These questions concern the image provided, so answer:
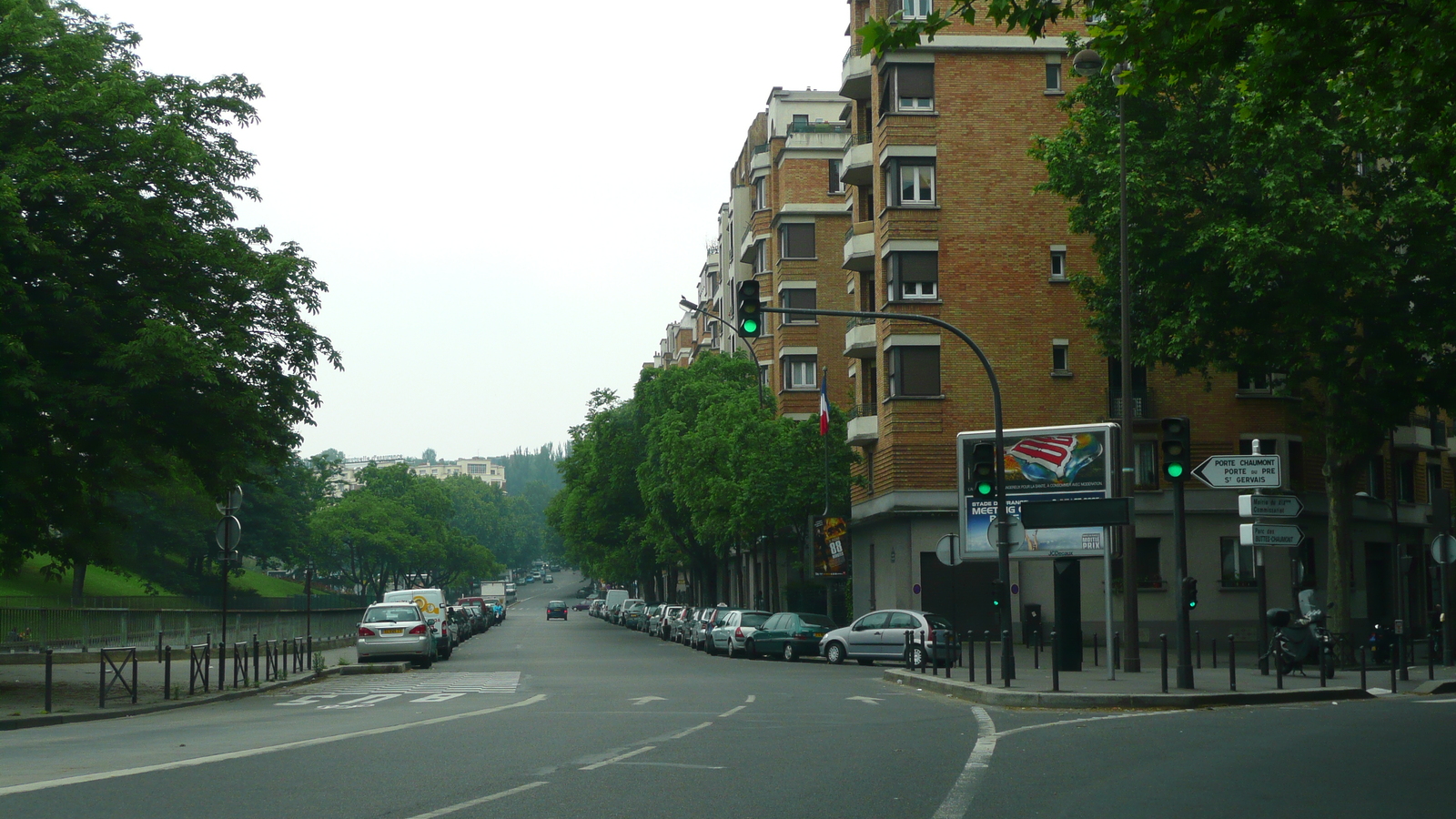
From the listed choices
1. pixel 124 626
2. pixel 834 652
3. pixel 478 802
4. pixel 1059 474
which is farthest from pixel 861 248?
pixel 478 802

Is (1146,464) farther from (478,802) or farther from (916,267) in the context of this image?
(478,802)

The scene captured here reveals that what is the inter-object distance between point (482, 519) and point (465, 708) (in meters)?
177

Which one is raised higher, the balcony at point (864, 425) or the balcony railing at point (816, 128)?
the balcony railing at point (816, 128)

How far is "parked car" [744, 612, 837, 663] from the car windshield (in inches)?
386

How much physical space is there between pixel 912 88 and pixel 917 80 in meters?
0.31

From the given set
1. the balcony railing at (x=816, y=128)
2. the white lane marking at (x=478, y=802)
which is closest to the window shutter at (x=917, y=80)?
the balcony railing at (x=816, y=128)

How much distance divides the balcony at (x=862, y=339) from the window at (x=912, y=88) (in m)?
7.06

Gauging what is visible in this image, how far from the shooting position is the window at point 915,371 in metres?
45.9

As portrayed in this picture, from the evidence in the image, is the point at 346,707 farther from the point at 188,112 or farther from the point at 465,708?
the point at 188,112

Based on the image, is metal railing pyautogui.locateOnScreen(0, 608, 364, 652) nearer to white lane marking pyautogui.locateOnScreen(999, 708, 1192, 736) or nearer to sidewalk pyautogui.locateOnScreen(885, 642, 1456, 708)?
sidewalk pyautogui.locateOnScreen(885, 642, 1456, 708)

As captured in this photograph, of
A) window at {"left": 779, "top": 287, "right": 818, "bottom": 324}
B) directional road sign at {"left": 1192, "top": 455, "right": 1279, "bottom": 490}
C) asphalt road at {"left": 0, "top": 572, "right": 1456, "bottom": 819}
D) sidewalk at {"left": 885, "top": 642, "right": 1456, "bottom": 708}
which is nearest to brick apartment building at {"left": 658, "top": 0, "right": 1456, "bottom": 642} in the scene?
sidewalk at {"left": 885, "top": 642, "right": 1456, "bottom": 708}

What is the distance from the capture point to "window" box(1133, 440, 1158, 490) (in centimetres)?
4578

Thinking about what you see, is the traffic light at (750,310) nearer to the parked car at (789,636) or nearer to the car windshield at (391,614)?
the car windshield at (391,614)

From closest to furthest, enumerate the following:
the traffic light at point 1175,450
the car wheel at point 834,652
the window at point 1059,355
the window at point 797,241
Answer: the traffic light at point 1175,450 → the car wheel at point 834,652 → the window at point 1059,355 → the window at point 797,241
